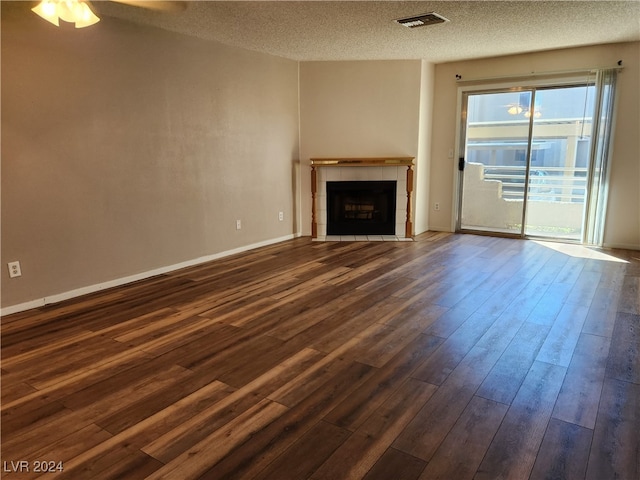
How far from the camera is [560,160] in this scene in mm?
5512

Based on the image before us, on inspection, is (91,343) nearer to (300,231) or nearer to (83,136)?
(83,136)

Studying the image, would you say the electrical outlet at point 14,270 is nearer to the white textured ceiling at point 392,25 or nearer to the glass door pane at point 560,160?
the white textured ceiling at point 392,25

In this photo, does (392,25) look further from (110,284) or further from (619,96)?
(110,284)

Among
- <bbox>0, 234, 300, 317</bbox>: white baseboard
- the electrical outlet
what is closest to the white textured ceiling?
the electrical outlet

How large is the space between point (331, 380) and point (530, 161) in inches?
190

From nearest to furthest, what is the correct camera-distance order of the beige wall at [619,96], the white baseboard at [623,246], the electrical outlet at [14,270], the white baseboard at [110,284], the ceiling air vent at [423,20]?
the electrical outlet at [14,270] → the white baseboard at [110,284] → the ceiling air vent at [423,20] → the beige wall at [619,96] → the white baseboard at [623,246]

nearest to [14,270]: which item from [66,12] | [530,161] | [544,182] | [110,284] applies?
[110,284]

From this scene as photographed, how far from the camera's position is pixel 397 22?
13.1 feet

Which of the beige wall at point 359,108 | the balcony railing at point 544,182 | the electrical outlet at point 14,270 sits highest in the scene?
the beige wall at point 359,108

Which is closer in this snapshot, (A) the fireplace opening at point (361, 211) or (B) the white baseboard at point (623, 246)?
(B) the white baseboard at point (623, 246)

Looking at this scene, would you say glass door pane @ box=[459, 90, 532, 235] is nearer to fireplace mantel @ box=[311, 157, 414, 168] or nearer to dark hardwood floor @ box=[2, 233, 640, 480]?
fireplace mantel @ box=[311, 157, 414, 168]

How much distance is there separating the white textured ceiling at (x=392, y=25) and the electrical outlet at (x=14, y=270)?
7.16 feet

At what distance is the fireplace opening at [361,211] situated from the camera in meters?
5.95

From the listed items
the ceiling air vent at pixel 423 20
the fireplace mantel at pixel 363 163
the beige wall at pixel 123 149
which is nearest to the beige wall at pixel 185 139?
the beige wall at pixel 123 149
